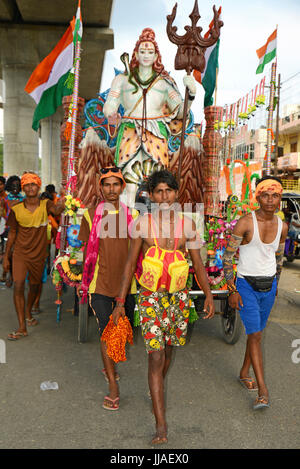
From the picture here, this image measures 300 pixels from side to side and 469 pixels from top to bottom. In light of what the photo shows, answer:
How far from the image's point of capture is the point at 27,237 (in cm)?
500

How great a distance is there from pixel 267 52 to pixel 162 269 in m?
5.95

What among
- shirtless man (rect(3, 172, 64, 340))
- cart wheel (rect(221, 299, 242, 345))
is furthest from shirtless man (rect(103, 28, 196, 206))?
cart wheel (rect(221, 299, 242, 345))

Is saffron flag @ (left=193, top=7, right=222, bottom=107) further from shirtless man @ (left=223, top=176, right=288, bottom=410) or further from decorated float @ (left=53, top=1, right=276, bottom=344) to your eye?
shirtless man @ (left=223, top=176, right=288, bottom=410)

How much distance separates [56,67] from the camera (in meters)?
6.00

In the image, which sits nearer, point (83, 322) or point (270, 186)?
point (270, 186)

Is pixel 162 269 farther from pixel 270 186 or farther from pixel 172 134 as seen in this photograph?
pixel 172 134

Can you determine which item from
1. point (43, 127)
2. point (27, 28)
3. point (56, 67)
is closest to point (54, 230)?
point (56, 67)

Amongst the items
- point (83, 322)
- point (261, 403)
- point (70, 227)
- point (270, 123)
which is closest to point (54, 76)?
point (70, 227)

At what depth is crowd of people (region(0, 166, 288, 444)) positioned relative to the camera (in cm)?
296

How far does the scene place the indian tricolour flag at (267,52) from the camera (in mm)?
7278

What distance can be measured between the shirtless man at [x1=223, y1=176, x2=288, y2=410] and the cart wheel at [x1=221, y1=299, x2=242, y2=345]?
102 centimetres

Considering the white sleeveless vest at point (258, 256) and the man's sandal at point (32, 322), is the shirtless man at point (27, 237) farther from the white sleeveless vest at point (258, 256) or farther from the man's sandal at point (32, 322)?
the white sleeveless vest at point (258, 256)
